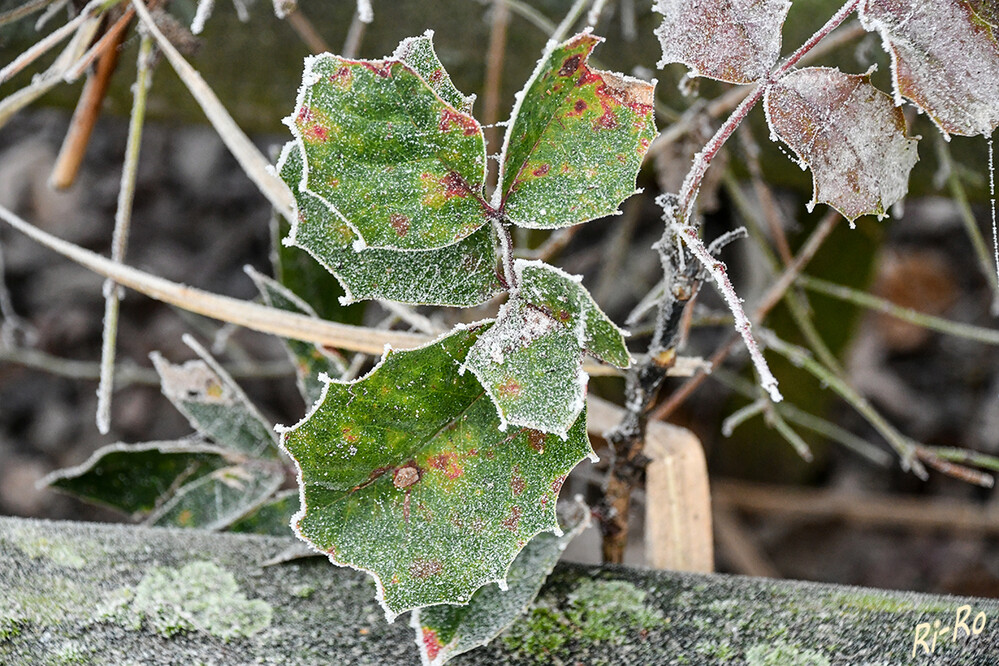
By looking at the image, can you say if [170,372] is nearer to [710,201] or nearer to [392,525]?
[392,525]

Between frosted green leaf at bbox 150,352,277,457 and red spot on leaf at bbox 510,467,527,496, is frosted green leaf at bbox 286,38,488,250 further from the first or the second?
frosted green leaf at bbox 150,352,277,457

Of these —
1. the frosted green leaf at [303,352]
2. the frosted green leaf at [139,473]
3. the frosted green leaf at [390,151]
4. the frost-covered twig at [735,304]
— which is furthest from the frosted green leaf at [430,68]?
the frosted green leaf at [139,473]

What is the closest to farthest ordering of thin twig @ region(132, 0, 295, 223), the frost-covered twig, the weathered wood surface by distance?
the frost-covered twig
the weathered wood surface
thin twig @ region(132, 0, 295, 223)

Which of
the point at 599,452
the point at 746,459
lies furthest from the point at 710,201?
the point at 746,459

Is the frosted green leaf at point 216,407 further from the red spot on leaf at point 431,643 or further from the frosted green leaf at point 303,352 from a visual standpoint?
the red spot on leaf at point 431,643

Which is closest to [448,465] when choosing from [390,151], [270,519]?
[390,151]

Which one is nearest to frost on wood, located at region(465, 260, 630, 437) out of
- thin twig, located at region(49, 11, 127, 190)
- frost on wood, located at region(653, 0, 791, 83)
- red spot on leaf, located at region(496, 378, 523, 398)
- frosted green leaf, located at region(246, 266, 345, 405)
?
red spot on leaf, located at region(496, 378, 523, 398)
